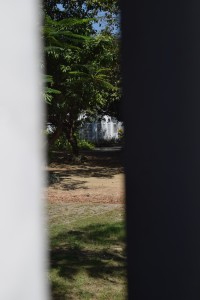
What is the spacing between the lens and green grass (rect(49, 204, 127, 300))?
5.30 meters

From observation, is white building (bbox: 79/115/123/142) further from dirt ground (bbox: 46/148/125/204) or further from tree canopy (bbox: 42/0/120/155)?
tree canopy (bbox: 42/0/120/155)

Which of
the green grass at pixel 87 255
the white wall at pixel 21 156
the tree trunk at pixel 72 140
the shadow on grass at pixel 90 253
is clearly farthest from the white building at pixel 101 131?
the white wall at pixel 21 156

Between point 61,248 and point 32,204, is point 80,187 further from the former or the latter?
point 32,204

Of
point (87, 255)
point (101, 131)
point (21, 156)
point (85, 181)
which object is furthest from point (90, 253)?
point (101, 131)

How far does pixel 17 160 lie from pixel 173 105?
1.47 feet

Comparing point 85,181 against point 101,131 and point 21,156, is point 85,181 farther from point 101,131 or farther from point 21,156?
point 101,131

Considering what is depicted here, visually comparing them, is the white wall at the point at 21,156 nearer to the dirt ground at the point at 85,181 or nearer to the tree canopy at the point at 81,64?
the dirt ground at the point at 85,181

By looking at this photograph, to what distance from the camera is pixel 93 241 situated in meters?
7.53

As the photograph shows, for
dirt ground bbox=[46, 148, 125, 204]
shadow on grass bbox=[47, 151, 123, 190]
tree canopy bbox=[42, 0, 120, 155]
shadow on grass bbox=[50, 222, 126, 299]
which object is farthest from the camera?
shadow on grass bbox=[47, 151, 123, 190]

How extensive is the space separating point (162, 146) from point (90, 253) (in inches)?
239

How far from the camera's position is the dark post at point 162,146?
3.17 feet

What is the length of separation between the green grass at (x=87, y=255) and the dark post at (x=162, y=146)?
3.13m

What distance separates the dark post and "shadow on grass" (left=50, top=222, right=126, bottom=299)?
434cm

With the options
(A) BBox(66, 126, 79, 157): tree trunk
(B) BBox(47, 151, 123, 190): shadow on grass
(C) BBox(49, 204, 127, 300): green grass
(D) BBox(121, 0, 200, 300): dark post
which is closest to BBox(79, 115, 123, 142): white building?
(B) BBox(47, 151, 123, 190): shadow on grass
